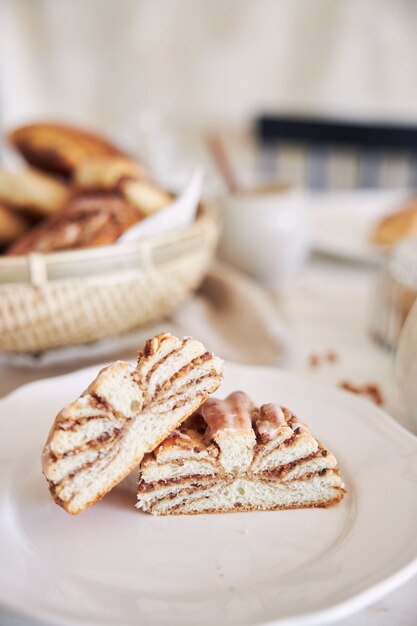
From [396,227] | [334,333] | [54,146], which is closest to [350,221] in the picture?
[396,227]

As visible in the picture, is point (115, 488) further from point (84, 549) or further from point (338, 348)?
point (338, 348)

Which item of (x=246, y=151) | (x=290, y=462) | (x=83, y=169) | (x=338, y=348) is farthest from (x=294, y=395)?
(x=246, y=151)

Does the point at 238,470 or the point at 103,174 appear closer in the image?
the point at 238,470

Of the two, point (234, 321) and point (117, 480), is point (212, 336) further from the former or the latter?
point (117, 480)

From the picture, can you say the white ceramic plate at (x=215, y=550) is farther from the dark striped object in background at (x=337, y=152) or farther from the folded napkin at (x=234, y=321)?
the dark striped object in background at (x=337, y=152)

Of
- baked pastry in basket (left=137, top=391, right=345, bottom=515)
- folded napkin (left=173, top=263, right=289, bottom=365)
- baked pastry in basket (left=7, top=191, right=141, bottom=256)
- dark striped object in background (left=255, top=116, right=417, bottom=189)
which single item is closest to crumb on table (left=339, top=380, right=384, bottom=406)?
folded napkin (left=173, top=263, right=289, bottom=365)

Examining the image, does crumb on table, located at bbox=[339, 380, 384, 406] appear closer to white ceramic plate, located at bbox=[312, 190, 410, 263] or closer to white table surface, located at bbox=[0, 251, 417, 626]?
white table surface, located at bbox=[0, 251, 417, 626]
